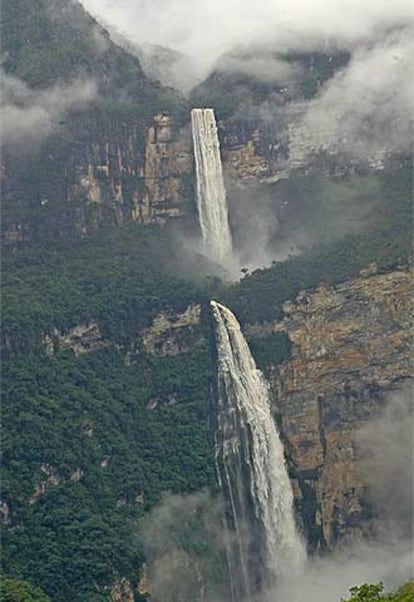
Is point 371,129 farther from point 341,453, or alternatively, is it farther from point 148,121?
point 341,453

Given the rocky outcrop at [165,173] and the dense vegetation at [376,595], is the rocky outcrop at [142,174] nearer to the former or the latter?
the rocky outcrop at [165,173]

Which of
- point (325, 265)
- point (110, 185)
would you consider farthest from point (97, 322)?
point (325, 265)

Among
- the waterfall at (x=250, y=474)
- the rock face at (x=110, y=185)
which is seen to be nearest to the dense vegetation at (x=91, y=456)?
the waterfall at (x=250, y=474)

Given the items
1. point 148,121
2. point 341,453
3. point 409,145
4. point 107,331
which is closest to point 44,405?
point 107,331

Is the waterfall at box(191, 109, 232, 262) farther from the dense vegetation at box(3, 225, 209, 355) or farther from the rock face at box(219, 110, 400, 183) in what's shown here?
the dense vegetation at box(3, 225, 209, 355)

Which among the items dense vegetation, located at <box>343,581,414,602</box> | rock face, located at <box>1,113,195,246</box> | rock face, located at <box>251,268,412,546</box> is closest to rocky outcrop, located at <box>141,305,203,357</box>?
rock face, located at <box>251,268,412,546</box>

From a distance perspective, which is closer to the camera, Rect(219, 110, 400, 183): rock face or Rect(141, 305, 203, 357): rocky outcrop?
Rect(141, 305, 203, 357): rocky outcrop
